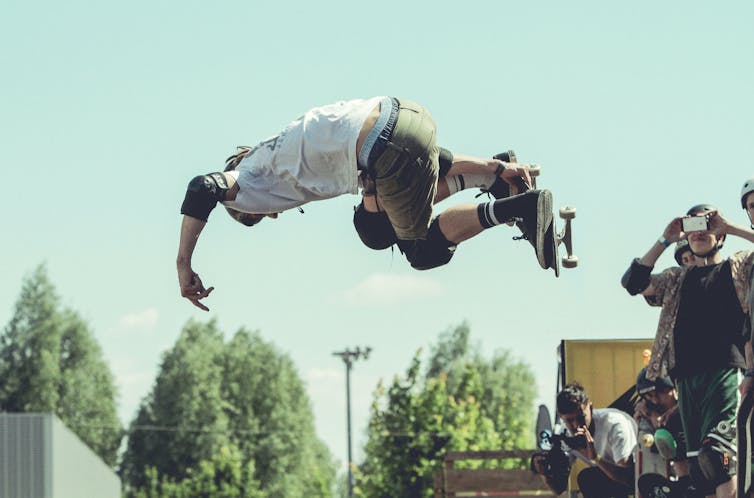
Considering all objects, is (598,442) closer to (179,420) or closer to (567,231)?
(567,231)

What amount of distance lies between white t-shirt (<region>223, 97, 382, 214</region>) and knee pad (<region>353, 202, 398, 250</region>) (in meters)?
0.65

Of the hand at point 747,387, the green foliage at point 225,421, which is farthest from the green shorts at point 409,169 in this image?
the green foliage at point 225,421

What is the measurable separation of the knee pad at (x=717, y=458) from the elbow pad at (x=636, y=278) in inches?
47.4

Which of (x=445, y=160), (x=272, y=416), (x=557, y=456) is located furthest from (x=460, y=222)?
(x=272, y=416)

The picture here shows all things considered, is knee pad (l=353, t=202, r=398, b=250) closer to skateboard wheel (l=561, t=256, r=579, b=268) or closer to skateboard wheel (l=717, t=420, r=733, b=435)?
skateboard wheel (l=561, t=256, r=579, b=268)

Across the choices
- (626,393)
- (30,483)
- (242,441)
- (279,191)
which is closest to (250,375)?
(242,441)

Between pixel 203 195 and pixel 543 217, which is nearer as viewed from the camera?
pixel 203 195

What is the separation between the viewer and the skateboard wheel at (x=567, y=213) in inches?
293

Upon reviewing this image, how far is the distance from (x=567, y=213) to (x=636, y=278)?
56.6 inches

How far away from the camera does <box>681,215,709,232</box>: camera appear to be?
8078 millimetres

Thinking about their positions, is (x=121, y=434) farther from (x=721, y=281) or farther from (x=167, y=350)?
(x=721, y=281)

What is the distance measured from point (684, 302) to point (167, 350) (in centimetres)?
6437

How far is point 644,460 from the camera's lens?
361 inches

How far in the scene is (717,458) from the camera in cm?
770
